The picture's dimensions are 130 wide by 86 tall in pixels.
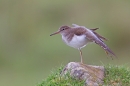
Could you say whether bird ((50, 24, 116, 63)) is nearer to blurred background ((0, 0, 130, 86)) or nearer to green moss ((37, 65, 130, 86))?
green moss ((37, 65, 130, 86))

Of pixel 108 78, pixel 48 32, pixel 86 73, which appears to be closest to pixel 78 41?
pixel 86 73

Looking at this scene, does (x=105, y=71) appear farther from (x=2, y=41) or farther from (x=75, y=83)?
(x=2, y=41)

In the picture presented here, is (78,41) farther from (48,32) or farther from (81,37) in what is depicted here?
(48,32)

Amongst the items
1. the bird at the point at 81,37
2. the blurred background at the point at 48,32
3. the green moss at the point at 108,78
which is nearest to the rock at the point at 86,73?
the green moss at the point at 108,78

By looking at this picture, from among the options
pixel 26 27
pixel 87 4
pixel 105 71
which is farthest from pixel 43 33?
pixel 105 71

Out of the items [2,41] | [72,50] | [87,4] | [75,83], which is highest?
[87,4]

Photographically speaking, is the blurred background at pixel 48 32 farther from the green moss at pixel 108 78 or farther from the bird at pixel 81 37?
the bird at pixel 81 37
